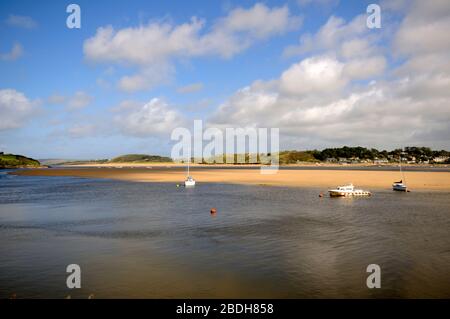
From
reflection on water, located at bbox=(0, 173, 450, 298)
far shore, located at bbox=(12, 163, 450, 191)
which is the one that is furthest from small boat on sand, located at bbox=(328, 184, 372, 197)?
reflection on water, located at bbox=(0, 173, 450, 298)

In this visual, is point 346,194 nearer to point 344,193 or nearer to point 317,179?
point 344,193

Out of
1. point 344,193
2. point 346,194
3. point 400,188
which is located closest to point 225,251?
point 344,193

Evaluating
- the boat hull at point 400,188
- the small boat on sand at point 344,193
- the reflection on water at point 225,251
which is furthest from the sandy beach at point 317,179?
the reflection on water at point 225,251

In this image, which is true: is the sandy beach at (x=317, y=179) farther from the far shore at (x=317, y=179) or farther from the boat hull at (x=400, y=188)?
the boat hull at (x=400, y=188)

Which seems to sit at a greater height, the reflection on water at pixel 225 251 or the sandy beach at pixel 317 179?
the sandy beach at pixel 317 179

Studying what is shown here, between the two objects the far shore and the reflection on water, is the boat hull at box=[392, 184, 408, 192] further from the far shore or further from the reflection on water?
the reflection on water

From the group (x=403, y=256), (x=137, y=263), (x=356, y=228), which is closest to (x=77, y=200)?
(x=137, y=263)

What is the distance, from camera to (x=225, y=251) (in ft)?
72.0

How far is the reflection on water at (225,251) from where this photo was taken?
15.8 m

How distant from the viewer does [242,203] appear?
45.6 m

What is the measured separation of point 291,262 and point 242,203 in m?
26.1

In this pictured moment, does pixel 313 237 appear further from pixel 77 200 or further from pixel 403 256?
pixel 77 200

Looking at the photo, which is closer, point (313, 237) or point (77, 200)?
point (313, 237)

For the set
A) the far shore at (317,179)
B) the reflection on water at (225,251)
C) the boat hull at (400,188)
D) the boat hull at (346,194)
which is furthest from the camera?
the far shore at (317,179)
